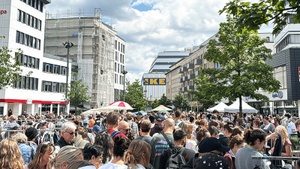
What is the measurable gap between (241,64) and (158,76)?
5395 inches

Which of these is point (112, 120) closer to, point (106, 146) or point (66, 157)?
point (106, 146)

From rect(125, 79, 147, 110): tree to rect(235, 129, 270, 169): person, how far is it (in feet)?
224

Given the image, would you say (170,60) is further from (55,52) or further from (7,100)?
(7,100)

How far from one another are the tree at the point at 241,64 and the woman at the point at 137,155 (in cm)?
2251

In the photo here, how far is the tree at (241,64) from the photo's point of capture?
2606 cm

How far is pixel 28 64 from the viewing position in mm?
44906

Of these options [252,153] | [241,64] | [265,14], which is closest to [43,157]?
[252,153]

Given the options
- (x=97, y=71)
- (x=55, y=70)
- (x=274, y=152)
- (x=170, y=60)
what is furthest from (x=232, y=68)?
(x=170, y=60)

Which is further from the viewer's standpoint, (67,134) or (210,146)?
(67,134)

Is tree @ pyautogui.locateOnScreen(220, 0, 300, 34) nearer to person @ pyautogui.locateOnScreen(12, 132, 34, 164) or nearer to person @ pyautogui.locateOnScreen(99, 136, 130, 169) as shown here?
person @ pyautogui.locateOnScreen(99, 136, 130, 169)

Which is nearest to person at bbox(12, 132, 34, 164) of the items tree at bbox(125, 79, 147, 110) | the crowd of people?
the crowd of people

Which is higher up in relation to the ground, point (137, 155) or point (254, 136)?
point (254, 136)

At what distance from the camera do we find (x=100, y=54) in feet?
228

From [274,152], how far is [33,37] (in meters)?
46.1
